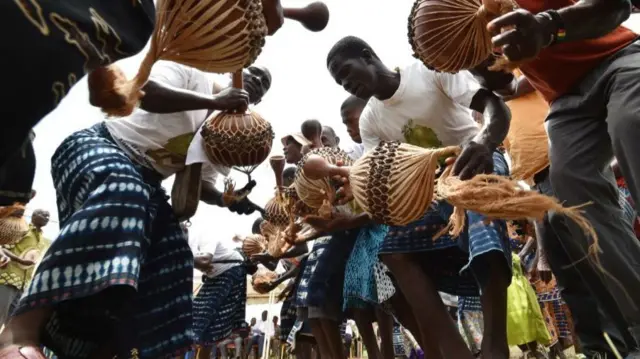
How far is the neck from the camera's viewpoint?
10.6ft

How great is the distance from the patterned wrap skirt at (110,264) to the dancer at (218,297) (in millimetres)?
3472

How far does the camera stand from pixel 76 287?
78.8 inches

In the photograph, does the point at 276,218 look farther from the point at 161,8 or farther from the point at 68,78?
the point at 68,78

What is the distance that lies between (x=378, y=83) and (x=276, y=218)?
237cm

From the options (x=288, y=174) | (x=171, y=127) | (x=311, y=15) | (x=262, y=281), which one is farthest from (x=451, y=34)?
(x=262, y=281)

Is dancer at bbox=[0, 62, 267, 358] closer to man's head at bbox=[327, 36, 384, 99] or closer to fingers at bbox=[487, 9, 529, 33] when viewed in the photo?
man's head at bbox=[327, 36, 384, 99]

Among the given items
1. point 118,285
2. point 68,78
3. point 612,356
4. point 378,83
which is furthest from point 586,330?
point 68,78

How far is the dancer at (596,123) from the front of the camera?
1.89 meters

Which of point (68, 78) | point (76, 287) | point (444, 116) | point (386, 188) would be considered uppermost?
point (444, 116)

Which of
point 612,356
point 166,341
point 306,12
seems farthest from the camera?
point 612,356

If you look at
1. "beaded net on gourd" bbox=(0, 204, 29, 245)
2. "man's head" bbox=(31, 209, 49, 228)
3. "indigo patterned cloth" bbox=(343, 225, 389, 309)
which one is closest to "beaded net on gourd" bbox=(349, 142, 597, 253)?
"indigo patterned cloth" bbox=(343, 225, 389, 309)

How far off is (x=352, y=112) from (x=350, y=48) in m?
1.03

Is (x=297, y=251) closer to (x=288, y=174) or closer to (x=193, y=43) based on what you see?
(x=288, y=174)

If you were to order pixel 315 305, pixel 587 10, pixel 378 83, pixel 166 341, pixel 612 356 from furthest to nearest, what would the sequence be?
pixel 315 305
pixel 378 83
pixel 612 356
pixel 166 341
pixel 587 10
